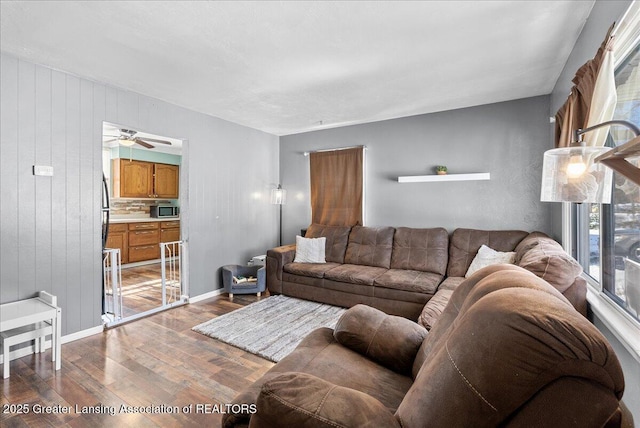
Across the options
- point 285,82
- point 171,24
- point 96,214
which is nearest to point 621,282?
point 285,82

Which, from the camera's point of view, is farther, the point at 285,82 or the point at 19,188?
the point at 285,82

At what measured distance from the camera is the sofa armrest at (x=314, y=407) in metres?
0.87

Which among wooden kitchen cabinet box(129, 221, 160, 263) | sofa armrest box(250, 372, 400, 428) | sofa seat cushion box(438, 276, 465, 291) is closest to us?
sofa armrest box(250, 372, 400, 428)

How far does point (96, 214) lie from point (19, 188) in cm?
63

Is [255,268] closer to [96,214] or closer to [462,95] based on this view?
[96,214]

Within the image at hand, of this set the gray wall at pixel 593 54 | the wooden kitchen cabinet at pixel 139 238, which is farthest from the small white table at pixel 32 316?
the gray wall at pixel 593 54

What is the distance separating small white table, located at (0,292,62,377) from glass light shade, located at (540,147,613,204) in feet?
11.5

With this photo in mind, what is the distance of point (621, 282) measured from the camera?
A: 162cm

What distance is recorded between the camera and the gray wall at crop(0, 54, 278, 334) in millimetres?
2531

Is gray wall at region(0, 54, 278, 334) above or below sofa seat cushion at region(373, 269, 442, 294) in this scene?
above

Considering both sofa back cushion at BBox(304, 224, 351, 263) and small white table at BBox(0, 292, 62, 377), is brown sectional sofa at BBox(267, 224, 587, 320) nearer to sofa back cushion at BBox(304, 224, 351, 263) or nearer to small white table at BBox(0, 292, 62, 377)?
sofa back cushion at BBox(304, 224, 351, 263)

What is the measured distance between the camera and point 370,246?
4215mm

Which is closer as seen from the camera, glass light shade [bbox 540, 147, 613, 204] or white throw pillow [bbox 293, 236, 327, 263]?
glass light shade [bbox 540, 147, 613, 204]

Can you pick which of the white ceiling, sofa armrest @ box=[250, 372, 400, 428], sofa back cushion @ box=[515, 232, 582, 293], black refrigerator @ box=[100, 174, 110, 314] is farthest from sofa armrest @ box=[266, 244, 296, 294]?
sofa armrest @ box=[250, 372, 400, 428]
